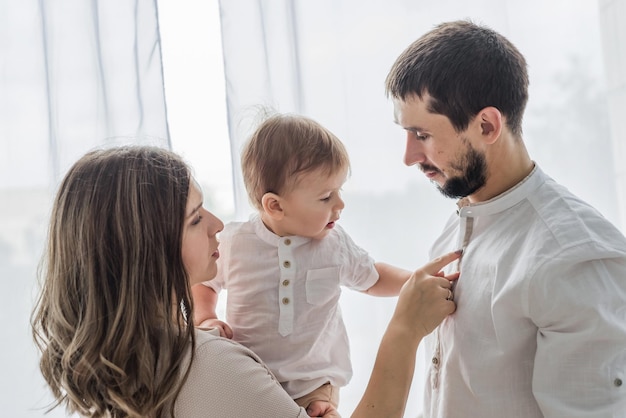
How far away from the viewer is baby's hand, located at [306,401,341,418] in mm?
1589

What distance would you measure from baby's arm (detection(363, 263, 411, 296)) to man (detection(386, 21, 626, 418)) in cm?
26

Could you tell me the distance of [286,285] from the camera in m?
1.63

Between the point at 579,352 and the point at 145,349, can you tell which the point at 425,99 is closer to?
the point at 579,352

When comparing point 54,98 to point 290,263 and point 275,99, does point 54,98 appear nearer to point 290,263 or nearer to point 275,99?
point 275,99

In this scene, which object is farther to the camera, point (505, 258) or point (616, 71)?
point (616, 71)

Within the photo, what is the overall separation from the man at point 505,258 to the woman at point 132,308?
15.5 inches

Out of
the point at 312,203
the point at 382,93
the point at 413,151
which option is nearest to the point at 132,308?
the point at 312,203

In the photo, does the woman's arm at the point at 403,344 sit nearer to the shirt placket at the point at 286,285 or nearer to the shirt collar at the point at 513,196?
the shirt collar at the point at 513,196

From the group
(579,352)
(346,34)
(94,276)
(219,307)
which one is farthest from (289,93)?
(579,352)

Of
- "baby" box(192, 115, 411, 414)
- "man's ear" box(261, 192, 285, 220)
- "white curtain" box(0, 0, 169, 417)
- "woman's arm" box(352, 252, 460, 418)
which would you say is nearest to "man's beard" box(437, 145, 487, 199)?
"woman's arm" box(352, 252, 460, 418)

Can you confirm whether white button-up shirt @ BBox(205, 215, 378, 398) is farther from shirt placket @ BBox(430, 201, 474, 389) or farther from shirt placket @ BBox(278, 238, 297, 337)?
shirt placket @ BBox(430, 201, 474, 389)

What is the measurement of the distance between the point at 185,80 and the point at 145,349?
41.9 inches

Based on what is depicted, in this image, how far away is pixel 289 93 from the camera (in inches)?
79.4

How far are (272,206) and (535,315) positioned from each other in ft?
2.21
